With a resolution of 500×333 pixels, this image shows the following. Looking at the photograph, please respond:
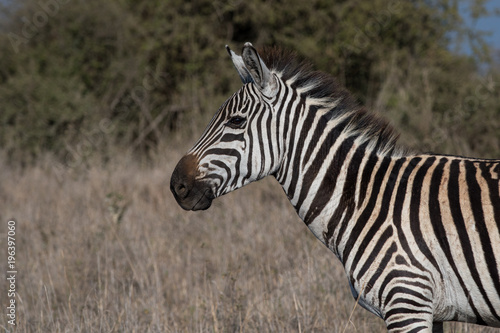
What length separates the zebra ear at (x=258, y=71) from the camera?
3.10 meters

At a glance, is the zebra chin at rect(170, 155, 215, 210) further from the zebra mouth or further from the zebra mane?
the zebra mane

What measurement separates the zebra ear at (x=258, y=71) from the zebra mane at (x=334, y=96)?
0.15 meters

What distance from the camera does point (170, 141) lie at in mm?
11672

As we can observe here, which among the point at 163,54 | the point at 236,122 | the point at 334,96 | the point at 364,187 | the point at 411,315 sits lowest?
the point at 411,315

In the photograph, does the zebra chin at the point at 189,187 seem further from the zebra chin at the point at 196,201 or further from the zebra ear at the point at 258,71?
the zebra ear at the point at 258,71

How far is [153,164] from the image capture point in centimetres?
1088

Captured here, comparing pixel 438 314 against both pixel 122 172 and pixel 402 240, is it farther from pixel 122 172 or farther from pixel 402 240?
pixel 122 172

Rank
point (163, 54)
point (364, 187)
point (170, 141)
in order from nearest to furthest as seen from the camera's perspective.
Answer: point (364, 187), point (170, 141), point (163, 54)

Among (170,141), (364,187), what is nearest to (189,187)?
(364,187)

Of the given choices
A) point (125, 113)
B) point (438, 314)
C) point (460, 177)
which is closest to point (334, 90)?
point (460, 177)

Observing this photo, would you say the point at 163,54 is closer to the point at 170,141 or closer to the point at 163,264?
the point at 170,141

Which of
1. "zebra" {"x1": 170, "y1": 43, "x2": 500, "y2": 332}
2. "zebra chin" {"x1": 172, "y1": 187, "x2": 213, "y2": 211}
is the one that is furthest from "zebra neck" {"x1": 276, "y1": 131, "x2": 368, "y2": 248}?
"zebra chin" {"x1": 172, "y1": 187, "x2": 213, "y2": 211}

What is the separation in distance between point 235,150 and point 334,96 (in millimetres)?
719

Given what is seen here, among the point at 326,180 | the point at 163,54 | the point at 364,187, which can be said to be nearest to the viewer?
the point at 364,187
